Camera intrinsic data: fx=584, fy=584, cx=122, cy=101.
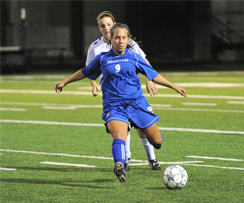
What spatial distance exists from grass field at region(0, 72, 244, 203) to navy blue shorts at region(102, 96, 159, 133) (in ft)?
2.49

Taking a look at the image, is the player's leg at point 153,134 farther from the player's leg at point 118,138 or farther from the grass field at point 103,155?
the grass field at point 103,155

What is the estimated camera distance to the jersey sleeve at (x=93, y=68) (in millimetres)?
7152

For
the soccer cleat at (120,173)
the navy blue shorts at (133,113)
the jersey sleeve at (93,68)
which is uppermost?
the jersey sleeve at (93,68)

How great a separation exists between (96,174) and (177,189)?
1.40 m

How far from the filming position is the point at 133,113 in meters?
6.92

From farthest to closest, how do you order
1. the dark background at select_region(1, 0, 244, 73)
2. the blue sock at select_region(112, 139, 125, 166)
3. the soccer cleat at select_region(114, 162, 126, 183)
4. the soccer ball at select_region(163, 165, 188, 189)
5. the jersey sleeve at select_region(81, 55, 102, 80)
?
the dark background at select_region(1, 0, 244, 73), the jersey sleeve at select_region(81, 55, 102, 80), the soccer ball at select_region(163, 165, 188, 189), the blue sock at select_region(112, 139, 125, 166), the soccer cleat at select_region(114, 162, 126, 183)

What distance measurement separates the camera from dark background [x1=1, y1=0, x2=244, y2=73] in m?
51.1

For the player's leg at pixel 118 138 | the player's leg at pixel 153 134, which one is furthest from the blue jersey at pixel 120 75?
the player's leg at pixel 153 134

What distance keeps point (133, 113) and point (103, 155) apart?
248 cm

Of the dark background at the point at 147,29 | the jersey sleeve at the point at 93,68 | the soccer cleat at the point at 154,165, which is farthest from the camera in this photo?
the dark background at the point at 147,29

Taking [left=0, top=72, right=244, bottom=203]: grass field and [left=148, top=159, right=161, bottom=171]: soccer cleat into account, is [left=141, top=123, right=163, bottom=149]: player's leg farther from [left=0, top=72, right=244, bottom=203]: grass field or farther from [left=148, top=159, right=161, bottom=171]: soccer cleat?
[left=148, top=159, right=161, bottom=171]: soccer cleat

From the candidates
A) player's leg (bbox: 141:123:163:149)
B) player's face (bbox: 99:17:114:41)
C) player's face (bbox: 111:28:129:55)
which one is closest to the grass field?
player's leg (bbox: 141:123:163:149)

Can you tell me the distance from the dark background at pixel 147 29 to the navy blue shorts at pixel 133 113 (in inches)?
1688

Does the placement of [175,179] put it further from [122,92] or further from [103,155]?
[103,155]
